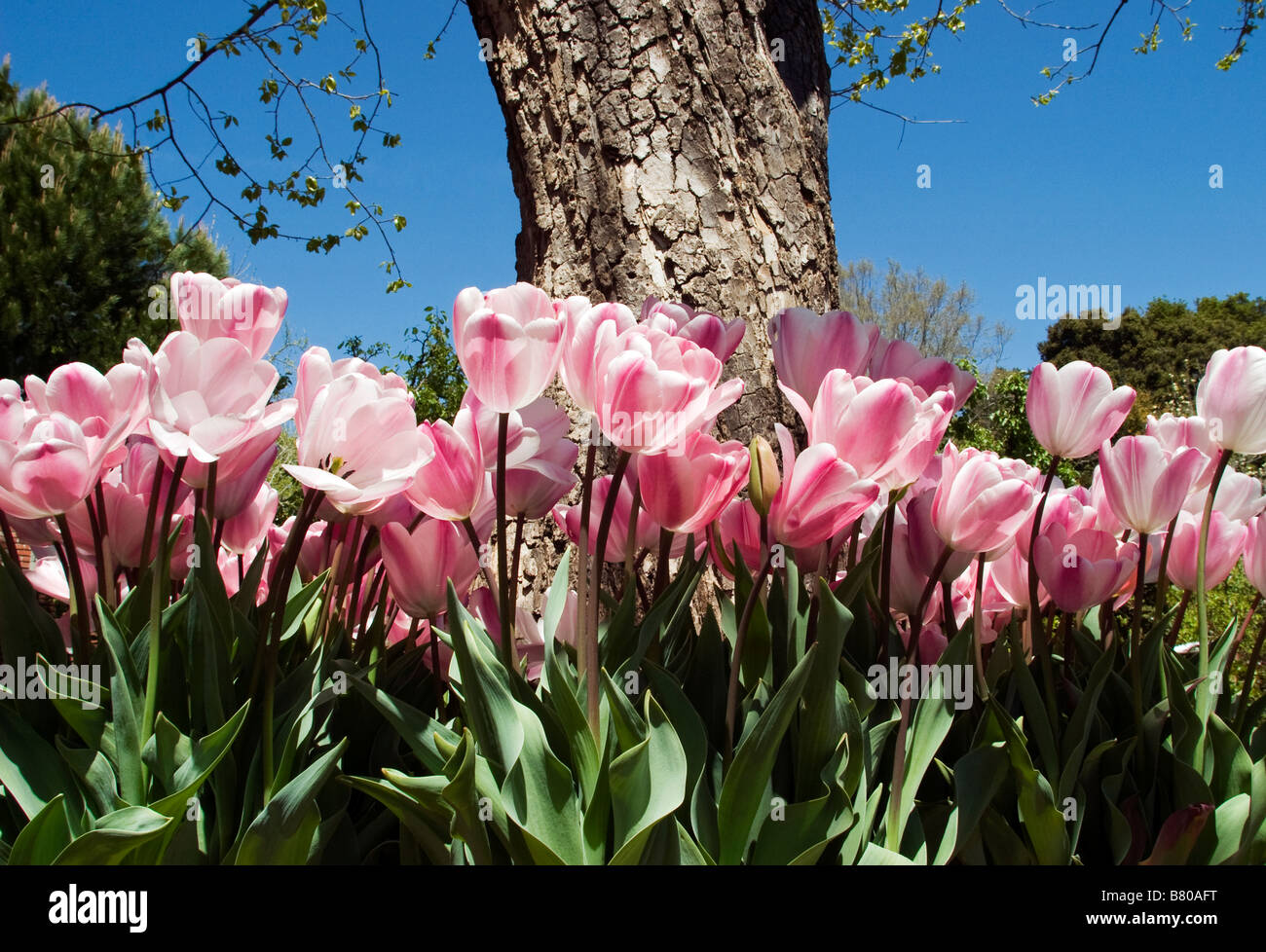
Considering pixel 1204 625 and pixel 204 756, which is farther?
pixel 1204 625

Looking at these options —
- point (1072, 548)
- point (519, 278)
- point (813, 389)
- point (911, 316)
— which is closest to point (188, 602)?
point (813, 389)

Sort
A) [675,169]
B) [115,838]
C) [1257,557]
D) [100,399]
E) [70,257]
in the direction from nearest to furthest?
[115,838] < [100,399] < [1257,557] < [675,169] < [70,257]

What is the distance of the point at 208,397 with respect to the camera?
830 mm

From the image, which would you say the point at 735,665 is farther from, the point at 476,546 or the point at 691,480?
the point at 476,546

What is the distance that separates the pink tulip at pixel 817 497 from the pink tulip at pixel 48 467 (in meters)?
0.65

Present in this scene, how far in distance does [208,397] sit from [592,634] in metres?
0.42

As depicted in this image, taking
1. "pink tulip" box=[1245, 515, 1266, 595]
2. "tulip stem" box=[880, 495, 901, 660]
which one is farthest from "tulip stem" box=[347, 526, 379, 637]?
"pink tulip" box=[1245, 515, 1266, 595]

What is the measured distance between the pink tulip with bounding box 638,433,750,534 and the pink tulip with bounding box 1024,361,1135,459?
414 mm

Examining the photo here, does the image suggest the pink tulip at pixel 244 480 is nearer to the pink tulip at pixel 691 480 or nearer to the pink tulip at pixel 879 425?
the pink tulip at pixel 691 480

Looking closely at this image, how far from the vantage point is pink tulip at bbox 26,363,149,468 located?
86cm

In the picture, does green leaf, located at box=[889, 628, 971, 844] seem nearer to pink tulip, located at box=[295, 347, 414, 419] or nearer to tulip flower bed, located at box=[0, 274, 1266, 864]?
tulip flower bed, located at box=[0, 274, 1266, 864]

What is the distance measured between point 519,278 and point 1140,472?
1584mm

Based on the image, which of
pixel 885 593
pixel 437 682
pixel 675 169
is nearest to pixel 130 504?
pixel 437 682

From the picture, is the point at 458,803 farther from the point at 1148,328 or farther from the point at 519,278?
the point at 1148,328
